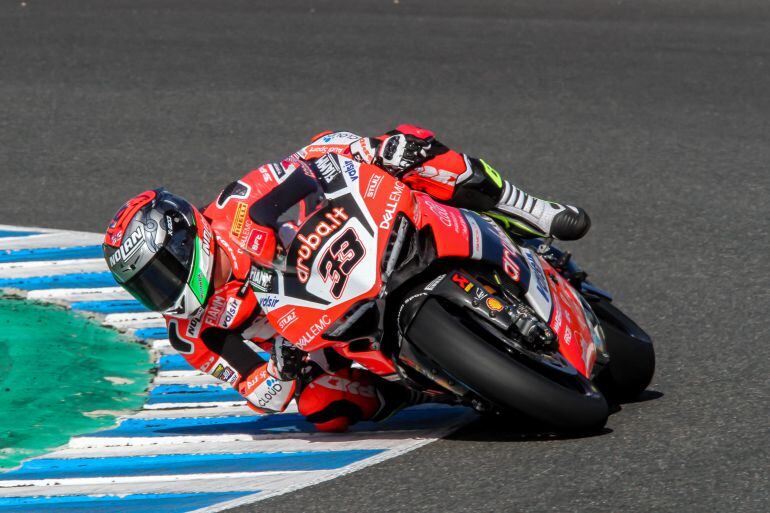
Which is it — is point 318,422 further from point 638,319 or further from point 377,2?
point 377,2

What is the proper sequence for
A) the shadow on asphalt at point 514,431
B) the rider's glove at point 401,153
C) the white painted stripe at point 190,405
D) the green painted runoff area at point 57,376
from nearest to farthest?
1. the shadow on asphalt at point 514,431
2. the rider's glove at point 401,153
3. the green painted runoff area at point 57,376
4. the white painted stripe at point 190,405

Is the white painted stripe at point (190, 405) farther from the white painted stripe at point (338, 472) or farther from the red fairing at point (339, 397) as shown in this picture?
the white painted stripe at point (338, 472)

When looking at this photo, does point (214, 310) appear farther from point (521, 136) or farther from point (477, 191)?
point (521, 136)

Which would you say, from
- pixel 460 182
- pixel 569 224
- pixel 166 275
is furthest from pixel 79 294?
pixel 569 224

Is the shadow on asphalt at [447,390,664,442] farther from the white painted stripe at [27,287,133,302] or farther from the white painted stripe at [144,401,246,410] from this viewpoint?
the white painted stripe at [27,287,133,302]

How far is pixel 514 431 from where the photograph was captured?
5523 mm

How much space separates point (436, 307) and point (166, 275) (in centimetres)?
125

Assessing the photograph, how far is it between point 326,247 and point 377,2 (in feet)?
28.6

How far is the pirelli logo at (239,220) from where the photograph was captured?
554 centimetres

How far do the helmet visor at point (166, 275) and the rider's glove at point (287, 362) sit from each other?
1.72 feet

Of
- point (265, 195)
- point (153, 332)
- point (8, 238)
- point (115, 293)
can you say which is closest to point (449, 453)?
point (265, 195)

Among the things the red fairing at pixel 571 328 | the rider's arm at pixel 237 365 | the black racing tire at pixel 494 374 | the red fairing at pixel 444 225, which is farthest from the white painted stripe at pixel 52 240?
the black racing tire at pixel 494 374

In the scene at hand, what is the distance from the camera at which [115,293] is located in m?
8.02

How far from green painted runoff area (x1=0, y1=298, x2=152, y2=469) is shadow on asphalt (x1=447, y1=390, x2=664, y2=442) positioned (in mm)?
1933
